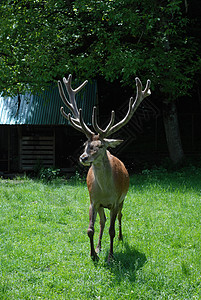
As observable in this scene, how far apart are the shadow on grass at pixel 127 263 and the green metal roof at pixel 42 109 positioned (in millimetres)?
7410

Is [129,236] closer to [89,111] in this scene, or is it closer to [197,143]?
[89,111]

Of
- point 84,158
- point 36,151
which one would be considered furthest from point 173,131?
point 84,158

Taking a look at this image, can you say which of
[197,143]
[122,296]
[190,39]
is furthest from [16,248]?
[197,143]

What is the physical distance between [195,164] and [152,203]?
5539mm

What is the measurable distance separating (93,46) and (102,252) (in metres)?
8.53

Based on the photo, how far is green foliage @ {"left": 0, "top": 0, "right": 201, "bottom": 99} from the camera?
10.8 metres

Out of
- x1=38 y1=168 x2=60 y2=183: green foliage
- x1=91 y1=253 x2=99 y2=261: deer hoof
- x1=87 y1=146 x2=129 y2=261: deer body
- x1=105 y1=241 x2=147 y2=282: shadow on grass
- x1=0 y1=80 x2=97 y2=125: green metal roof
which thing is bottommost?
x1=105 y1=241 x2=147 y2=282: shadow on grass

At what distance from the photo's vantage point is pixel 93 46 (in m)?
11.9

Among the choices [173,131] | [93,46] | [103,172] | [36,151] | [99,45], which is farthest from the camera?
[36,151]

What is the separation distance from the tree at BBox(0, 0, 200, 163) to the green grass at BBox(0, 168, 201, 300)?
14.2ft

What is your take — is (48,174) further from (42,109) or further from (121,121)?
(121,121)

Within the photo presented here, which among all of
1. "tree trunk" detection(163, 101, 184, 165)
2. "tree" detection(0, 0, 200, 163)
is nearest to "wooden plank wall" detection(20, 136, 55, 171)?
"tree" detection(0, 0, 200, 163)

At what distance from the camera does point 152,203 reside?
756cm

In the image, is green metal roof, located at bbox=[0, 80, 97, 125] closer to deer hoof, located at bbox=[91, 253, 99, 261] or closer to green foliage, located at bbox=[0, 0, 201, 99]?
green foliage, located at bbox=[0, 0, 201, 99]
